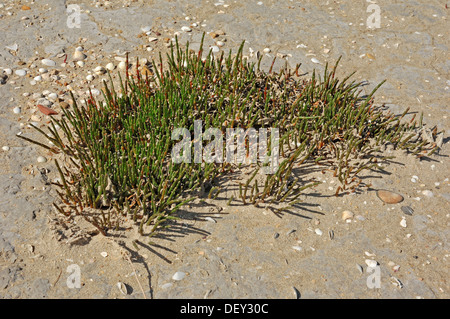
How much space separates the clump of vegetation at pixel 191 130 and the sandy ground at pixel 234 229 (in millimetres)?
151

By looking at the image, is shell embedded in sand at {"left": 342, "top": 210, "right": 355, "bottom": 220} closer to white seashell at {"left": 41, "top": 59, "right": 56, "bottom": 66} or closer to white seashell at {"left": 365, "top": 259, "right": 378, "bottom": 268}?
white seashell at {"left": 365, "top": 259, "right": 378, "bottom": 268}

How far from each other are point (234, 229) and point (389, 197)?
132cm

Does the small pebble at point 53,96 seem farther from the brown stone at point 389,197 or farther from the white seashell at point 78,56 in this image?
the brown stone at point 389,197

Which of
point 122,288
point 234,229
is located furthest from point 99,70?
point 122,288

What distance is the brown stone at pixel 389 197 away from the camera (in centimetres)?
330

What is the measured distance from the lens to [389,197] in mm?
3318

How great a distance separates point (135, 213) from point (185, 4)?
11.7 feet

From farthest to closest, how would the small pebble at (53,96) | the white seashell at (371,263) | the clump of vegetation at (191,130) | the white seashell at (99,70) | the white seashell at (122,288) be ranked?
the white seashell at (99,70) → the small pebble at (53,96) → the clump of vegetation at (191,130) → the white seashell at (371,263) → the white seashell at (122,288)

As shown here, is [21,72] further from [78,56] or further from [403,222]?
[403,222]

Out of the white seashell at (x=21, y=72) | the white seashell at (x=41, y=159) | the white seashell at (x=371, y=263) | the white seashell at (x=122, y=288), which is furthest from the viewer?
the white seashell at (x=21, y=72)

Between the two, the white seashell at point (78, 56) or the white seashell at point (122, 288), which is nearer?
the white seashell at point (122, 288)

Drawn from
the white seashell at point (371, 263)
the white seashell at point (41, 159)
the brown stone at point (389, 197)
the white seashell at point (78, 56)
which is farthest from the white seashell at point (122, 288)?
the white seashell at point (78, 56)

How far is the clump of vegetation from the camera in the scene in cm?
308

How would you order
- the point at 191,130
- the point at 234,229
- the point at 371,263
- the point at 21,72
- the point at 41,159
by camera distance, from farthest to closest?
the point at 21,72
the point at 191,130
the point at 41,159
the point at 234,229
the point at 371,263
